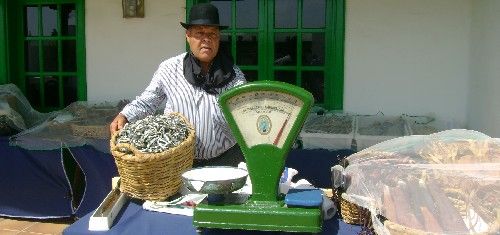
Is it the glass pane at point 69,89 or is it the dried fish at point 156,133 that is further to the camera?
the glass pane at point 69,89

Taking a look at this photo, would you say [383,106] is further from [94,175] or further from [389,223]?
[389,223]

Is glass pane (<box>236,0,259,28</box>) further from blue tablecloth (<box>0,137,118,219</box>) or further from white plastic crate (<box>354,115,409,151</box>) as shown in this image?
blue tablecloth (<box>0,137,118,219</box>)

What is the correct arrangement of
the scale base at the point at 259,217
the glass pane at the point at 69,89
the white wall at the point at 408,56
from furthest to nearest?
the glass pane at the point at 69,89, the white wall at the point at 408,56, the scale base at the point at 259,217

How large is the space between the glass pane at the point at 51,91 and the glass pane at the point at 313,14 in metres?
2.50

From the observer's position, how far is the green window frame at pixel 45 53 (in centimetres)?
492

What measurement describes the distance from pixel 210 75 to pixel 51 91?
3.37m

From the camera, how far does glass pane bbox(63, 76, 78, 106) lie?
5016 millimetres

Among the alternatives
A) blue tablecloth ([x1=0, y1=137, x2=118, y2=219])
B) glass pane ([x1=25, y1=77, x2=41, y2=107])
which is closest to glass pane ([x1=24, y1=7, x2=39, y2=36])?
glass pane ([x1=25, y1=77, x2=41, y2=107])

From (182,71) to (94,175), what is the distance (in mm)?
2125

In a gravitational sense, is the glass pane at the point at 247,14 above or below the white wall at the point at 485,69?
above

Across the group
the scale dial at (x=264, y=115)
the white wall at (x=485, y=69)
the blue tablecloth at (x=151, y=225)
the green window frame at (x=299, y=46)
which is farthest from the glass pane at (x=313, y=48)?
the scale dial at (x=264, y=115)

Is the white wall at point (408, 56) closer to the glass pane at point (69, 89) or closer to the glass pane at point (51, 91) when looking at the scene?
the glass pane at point (69, 89)

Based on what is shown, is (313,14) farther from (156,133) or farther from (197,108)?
(156,133)

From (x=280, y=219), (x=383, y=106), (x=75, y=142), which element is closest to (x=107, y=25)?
(x=75, y=142)
